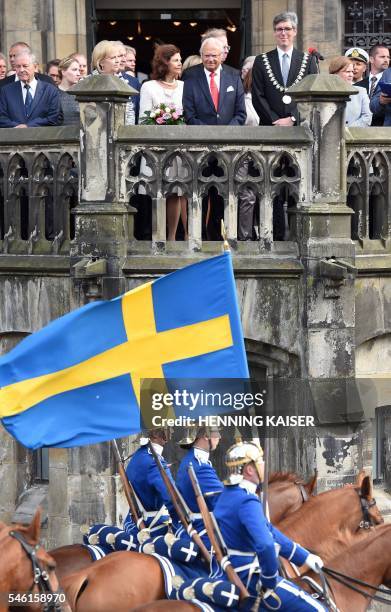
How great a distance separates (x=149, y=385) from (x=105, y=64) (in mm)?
4782

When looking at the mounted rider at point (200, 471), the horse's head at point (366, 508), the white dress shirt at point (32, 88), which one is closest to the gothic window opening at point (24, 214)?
the white dress shirt at point (32, 88)

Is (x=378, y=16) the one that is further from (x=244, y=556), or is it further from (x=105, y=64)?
(x=244, y=556)

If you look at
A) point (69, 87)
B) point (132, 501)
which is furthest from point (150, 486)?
point (69, 87)

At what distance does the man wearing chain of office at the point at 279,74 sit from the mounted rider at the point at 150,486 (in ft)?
14.4

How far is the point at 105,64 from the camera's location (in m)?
19.8

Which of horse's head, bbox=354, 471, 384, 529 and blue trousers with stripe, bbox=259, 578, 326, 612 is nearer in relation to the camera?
blue trousers with stripe, bbox=259, 578, 326, 612

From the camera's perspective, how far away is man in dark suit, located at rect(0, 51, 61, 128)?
20344mm

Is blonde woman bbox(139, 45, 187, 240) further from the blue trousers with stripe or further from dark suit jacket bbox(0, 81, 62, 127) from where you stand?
the blue trousers with stripe

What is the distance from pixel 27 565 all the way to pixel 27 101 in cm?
774

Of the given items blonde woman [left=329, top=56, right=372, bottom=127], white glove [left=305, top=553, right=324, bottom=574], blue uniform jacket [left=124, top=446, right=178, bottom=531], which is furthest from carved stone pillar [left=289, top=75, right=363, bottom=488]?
white glove [left=305, top=553, right=324, bottom=574]

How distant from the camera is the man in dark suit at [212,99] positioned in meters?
19.7

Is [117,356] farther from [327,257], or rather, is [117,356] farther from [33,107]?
[33,107]

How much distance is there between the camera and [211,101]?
64.6 ft

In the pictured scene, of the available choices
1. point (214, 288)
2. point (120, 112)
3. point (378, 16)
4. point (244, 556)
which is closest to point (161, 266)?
point (120, 112)
